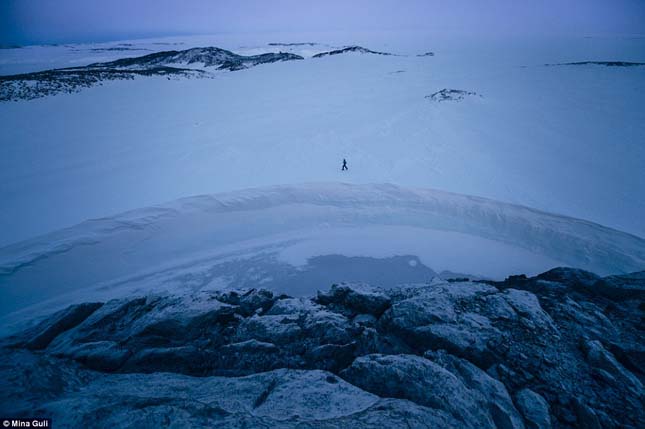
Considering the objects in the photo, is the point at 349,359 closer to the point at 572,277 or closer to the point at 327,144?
the point at 572,277

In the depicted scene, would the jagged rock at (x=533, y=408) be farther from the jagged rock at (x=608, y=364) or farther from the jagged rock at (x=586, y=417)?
the jagged rock at (x=608, y=364)

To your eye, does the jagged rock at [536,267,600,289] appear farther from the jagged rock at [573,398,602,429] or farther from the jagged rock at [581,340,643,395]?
the jagged rock at [573,398,602,429]

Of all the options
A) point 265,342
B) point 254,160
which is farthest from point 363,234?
point 254,160

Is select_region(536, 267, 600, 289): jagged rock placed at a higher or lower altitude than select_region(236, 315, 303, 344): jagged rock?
higher

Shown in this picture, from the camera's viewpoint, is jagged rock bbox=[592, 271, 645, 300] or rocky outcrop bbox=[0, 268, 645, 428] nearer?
rocky outcrop bbox=[0, 268, 645, 428]

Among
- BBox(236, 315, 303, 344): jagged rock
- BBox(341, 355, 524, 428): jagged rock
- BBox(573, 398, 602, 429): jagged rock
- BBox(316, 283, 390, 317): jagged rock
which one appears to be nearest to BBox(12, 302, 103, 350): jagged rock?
BBox(236, 315, 303, 344): jagged rock

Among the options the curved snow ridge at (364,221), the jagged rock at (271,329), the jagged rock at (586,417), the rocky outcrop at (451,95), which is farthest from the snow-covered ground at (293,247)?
the rocky outcrop at (451,95)

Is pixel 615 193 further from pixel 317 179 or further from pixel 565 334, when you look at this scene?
pixel 317 179
